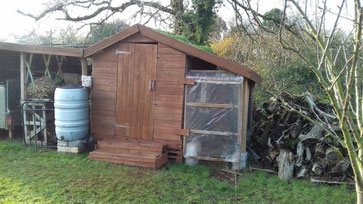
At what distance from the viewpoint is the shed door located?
6457 millimetres

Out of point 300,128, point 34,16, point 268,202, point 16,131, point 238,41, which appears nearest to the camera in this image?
point 268,202

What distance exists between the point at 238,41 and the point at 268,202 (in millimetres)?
8471

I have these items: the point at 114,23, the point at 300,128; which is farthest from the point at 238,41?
the point at 300,128

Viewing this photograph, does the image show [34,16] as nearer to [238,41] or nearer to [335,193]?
[238,41]

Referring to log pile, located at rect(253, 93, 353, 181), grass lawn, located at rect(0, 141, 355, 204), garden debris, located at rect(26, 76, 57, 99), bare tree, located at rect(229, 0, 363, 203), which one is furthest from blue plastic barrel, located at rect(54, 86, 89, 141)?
bare tree, located at rect(229, 0, 363, 203)

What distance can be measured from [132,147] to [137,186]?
134 cm

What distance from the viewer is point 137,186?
5039mm

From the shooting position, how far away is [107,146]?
6.39 metres

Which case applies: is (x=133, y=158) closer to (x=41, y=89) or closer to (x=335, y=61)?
(x=41, y=89)

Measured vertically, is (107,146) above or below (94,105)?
below

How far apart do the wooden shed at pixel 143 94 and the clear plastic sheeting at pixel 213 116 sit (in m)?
0.10

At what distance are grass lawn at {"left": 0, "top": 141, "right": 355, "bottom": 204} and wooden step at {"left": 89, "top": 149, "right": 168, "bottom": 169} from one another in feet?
0.45

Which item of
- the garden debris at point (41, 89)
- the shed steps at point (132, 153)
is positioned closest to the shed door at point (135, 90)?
the shed steps at point (132, 153)

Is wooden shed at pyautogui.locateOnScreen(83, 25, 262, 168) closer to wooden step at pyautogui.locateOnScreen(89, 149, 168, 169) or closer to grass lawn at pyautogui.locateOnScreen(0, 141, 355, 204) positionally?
wooden step at pyautogui.locateOnScreen(89, 149, 168, 169)
